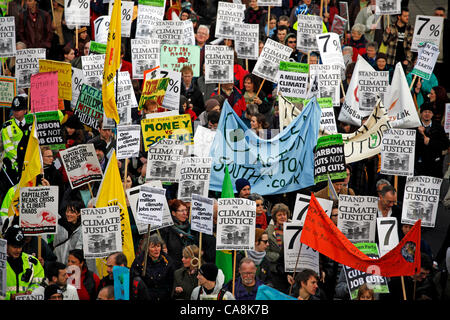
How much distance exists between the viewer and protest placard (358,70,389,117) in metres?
16.5

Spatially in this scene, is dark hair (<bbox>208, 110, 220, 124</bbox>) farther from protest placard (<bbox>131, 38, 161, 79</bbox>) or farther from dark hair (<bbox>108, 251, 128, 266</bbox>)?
dark hair (<bbox>108, 251, 128, 266</bbox>)

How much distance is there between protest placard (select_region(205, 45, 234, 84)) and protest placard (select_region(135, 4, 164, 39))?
164cm

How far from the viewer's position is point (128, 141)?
14711mm

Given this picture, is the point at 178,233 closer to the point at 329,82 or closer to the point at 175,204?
the point at 175,204

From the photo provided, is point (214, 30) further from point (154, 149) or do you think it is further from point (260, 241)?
point (260, 241)

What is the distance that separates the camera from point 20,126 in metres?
15.8

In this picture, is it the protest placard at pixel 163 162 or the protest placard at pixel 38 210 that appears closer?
the protest placard at pixel 38 210

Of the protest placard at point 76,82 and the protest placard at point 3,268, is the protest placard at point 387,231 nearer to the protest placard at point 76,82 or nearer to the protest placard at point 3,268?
the protest placard at point 3,268

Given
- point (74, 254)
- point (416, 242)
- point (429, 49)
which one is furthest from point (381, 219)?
point (429, 49)

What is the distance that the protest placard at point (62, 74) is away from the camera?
16656mm

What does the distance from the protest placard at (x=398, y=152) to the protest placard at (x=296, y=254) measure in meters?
2.64

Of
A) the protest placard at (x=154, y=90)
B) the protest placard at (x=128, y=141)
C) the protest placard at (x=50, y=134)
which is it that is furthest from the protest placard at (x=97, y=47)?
the protest placard at (x=128, y=141)

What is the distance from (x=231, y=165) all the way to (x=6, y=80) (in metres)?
4.25

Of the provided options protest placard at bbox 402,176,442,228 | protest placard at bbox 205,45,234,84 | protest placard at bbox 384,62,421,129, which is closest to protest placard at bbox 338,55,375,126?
protest placard at bbox 384,62,421,129
